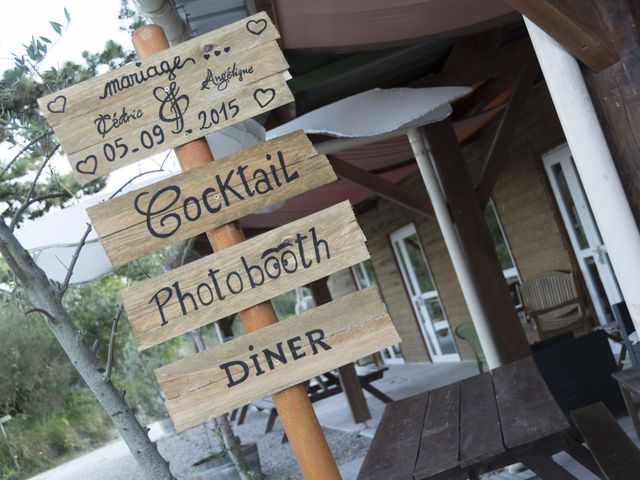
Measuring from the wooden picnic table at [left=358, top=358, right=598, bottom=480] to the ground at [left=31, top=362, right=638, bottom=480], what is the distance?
1.05m

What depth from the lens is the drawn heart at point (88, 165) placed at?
226 cm

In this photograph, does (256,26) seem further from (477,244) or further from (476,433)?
(477,244)

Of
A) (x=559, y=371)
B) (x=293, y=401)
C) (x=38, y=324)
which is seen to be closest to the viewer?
(x=293, y=401)

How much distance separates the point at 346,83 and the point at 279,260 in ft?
11.3

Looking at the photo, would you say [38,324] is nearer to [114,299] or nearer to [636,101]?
[114,299]

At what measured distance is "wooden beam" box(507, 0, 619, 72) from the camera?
6.84 feet

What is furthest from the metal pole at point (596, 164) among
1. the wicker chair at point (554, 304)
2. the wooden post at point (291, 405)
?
the wicker chair at point (554, 304)

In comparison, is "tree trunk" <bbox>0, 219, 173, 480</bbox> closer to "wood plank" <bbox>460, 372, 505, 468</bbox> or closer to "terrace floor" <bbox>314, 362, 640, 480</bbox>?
"wood plank" <bbox>460, 372, 505, 468</bbox>

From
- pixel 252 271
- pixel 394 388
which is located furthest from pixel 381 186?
pixel 394 388

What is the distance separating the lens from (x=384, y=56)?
4.82m

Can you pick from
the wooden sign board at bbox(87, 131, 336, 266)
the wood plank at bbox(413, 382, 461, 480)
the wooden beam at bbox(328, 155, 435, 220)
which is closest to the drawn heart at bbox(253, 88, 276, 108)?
the wooden sign board at bbox(87, 131, 336, 266)

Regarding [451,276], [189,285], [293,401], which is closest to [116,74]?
[189,285]

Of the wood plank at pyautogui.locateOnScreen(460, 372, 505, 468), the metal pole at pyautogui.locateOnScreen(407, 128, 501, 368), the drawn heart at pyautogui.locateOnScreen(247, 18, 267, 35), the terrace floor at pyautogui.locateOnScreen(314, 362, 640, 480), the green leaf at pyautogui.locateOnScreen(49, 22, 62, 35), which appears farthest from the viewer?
the terrace floor at pyautogui.locateOnScreen(314, 362, 640, 480)

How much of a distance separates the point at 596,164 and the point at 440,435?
1.27m
